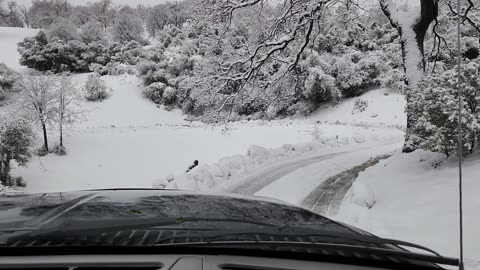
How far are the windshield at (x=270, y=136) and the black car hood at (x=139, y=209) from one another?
0.04ft

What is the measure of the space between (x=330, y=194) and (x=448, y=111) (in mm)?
2635

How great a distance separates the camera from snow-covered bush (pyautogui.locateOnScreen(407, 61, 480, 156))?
7707 mm

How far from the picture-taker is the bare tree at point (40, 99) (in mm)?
24234

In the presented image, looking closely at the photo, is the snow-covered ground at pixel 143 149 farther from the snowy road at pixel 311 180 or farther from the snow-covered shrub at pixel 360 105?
the snow-covered shrub at pixel 360 105

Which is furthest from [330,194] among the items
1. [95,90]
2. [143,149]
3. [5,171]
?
[95,90]

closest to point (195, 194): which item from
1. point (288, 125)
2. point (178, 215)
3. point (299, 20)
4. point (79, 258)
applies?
point (178, 215)

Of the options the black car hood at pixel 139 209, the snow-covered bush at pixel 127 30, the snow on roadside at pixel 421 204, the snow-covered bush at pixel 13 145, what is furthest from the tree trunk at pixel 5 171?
the snow-covered bush at pixel 127 30

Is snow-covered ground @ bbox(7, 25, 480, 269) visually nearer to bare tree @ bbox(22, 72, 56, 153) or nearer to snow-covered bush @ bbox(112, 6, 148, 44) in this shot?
bare tree @ bbox(22, 72, 56, 153)

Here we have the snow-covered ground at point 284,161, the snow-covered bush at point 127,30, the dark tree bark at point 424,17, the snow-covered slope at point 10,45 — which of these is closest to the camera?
the snow-covered ground at point 284,161

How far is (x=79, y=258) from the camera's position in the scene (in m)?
1.26

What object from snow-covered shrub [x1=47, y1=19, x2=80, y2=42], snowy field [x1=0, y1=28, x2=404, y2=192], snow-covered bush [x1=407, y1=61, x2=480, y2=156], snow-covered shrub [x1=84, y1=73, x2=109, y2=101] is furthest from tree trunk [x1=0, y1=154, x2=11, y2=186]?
snow-covered shrub [x1=47, y1=19, x2=80, y2=42]

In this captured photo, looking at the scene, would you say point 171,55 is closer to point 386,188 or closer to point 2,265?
point 386,188

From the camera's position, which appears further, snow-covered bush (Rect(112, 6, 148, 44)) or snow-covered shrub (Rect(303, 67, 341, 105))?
snow-covered bush (Rect(112, 6, 148, 44))

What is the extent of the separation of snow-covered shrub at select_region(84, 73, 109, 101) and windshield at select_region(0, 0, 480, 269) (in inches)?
4.4
